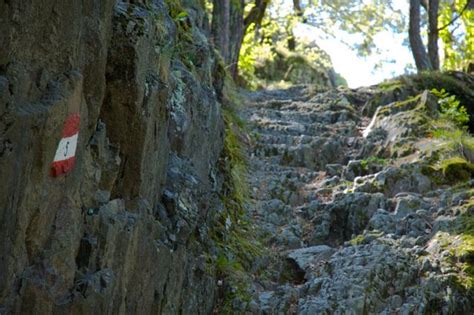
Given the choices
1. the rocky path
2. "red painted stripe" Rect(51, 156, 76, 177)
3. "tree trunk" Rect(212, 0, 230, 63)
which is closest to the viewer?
"red painted stripe" Rect(51, 156, 76, 177)

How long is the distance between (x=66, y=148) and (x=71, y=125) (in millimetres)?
128

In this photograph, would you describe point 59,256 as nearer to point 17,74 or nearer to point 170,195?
point 17,74

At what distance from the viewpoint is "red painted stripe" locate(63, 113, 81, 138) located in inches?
137

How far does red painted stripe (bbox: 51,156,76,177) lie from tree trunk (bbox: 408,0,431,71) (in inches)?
460

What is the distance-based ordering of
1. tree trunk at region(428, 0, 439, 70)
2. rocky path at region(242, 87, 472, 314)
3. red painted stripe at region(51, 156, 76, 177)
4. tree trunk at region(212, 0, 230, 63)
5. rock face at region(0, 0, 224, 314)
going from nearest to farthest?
1. rock face at region(0, 0, 224, 314)
2. red painted stripe at region(51, 156, 76, 177)
3. rocky path at region(242, 87, 472, 314)
4. tree trunk at region(212, 0, 230, 63)
5. tree trunk at region(428, 0, 439, 70)

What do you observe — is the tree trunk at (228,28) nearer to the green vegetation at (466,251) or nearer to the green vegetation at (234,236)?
the green vegetation at (234,236)

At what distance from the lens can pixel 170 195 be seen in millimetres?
5156

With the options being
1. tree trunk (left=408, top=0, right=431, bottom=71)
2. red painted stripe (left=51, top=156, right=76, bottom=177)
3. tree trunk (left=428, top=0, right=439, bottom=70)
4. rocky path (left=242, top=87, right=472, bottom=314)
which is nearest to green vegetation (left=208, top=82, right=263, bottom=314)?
rocky path (left=242, top=87, right=472, bottom=314)

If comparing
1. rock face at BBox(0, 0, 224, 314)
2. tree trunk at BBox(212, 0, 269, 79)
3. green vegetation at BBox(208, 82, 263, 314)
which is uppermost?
tree trunk at BBox(212, 0, 269, 79)

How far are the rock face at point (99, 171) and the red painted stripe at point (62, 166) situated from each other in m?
0.04

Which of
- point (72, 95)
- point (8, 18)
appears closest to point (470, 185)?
point (72, 95)

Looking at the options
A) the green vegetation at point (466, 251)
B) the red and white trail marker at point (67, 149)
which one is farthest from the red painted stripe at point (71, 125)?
the green vegetation at point (466, 251)

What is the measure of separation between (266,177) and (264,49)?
13327 mm

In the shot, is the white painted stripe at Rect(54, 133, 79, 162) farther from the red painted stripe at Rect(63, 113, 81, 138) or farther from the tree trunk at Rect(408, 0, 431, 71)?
the tree trunk at Rect(408, 0, 431, 71)
